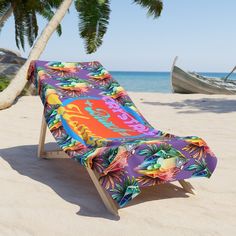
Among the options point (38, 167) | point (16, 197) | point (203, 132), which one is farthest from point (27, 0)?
point (16, 197)

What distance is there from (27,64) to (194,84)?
708cm

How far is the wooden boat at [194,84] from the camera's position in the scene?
14.2 m

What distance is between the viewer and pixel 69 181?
4.01 metres

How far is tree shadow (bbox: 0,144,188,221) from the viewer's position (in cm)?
340

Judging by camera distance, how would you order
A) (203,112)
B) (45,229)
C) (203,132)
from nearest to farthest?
(45,229)
(203,132)
(203,112)

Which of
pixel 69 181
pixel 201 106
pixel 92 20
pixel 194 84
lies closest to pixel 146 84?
pixel 194 84

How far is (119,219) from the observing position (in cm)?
311

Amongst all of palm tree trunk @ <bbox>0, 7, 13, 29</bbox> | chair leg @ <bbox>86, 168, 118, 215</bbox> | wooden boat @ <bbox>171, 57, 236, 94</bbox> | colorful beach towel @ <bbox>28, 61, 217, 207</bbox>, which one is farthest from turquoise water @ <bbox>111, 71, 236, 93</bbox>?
chair leg @ <bbox>86, 168, 118, 215</bbox>

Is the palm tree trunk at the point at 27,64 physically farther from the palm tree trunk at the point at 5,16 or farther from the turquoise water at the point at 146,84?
the turquoise water at the point at 146,84

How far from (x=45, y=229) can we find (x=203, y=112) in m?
6.41

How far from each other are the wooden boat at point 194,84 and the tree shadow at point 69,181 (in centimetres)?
1005

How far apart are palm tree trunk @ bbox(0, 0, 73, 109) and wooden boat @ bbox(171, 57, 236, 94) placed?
231 inches

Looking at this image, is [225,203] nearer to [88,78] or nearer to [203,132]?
[88,78]

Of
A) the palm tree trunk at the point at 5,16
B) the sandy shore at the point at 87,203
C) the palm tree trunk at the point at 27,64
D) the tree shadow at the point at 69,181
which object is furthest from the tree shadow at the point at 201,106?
the palm tree trunk at the point at 5,16
